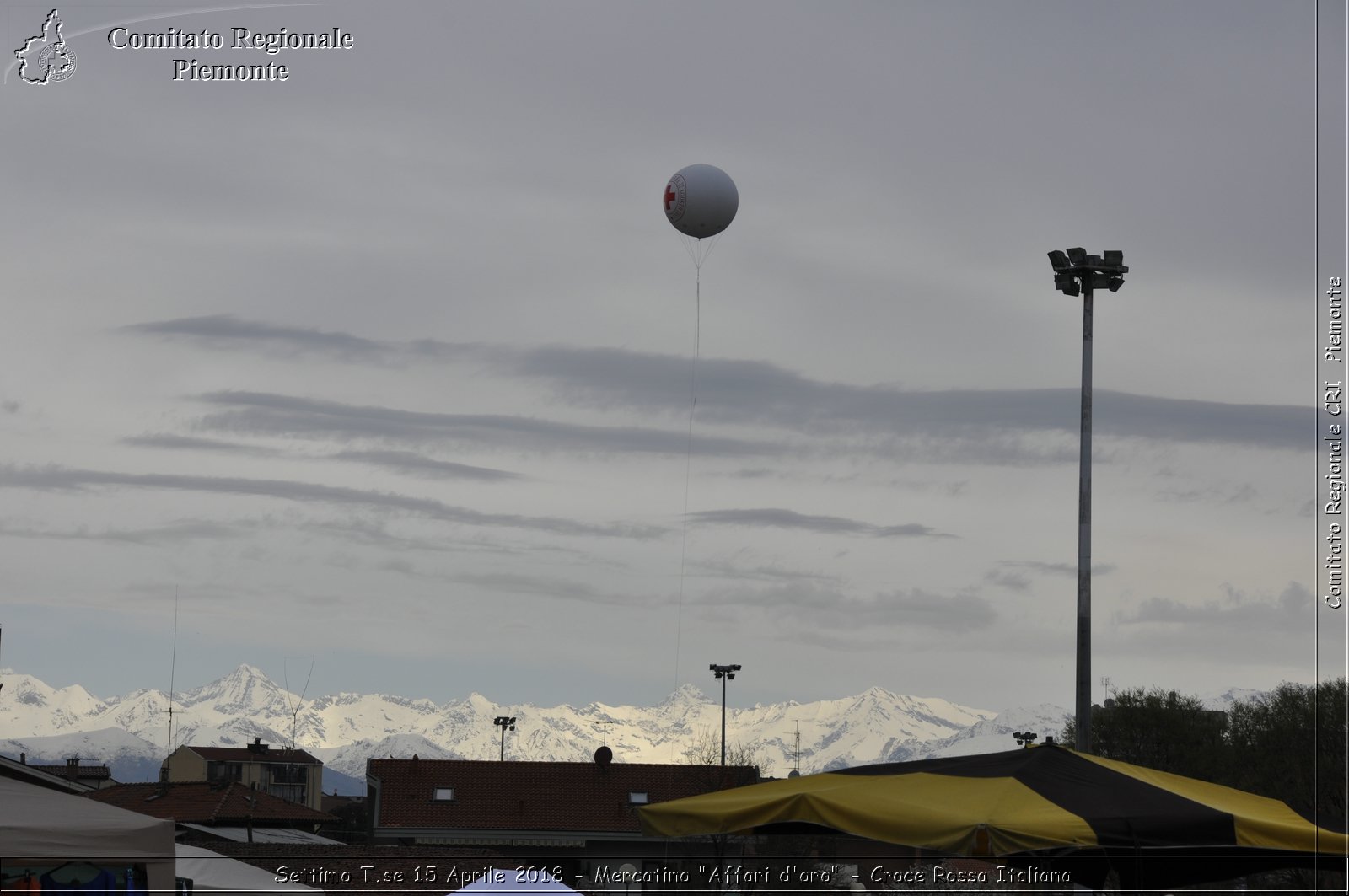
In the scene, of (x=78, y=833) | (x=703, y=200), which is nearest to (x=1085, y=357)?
(x=703, y=200)

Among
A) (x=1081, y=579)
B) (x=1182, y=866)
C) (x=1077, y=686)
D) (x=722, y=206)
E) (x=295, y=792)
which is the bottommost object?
(x=295, y=792)

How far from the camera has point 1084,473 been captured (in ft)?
72.8

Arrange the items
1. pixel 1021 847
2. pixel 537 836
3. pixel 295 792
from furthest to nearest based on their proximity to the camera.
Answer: pixel 295 792 → pixel 537 836 → pixel 1021 847

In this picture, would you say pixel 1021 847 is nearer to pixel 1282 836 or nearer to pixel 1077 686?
pixel 1282 836

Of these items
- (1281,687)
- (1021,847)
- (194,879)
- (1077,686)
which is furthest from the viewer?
(1281,687)

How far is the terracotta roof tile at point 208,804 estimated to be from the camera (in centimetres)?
6944

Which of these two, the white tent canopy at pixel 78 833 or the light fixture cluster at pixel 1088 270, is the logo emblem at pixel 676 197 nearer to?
the light fixture cluster at pixel 1088 270

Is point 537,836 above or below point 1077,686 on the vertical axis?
below

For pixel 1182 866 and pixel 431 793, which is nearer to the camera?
pixel 1182 866

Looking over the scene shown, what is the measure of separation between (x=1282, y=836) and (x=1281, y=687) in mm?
47497

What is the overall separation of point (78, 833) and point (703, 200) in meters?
16.0

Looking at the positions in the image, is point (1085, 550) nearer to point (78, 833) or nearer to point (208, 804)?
point (78, 833)

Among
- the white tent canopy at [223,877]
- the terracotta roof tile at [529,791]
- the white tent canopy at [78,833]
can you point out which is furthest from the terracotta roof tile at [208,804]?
the white tent canopy at [78,833]

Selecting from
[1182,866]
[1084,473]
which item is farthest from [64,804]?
[1084,473]
